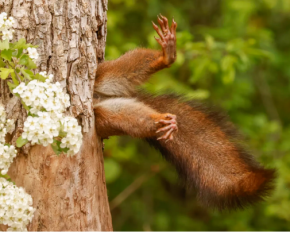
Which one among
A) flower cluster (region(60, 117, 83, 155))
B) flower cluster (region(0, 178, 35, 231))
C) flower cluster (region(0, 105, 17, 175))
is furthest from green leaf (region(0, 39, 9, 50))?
flower cluster (region(0, 178, 35, 231))

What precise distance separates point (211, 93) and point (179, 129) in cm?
270

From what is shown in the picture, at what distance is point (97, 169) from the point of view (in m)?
2.61

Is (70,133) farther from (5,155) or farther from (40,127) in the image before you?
(5,155)

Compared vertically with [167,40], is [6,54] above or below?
below

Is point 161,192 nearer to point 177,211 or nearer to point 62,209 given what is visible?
point 177,211

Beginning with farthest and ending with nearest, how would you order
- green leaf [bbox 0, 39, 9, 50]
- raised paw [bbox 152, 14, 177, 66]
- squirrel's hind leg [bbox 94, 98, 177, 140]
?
raised paw [bbox 152, 14, 177, 66] < squirrel's hind leg [bbox 94, 98, 177, 140] < green leaf [bbox 0, 39, 9, 50]

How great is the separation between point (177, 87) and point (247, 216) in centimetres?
201

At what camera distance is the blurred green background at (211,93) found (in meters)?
4.63

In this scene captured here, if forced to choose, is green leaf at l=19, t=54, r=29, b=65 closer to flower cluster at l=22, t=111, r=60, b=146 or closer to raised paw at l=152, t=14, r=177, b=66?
flower cluster at l=22, t=111, r=60, b=146

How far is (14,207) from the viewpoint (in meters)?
2.14

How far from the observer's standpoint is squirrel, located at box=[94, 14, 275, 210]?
2.57 m

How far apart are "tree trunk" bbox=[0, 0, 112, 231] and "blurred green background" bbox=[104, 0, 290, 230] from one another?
1.62m

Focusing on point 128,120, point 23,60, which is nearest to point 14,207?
point 23,60

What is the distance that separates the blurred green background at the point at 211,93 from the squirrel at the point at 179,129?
1184mm
